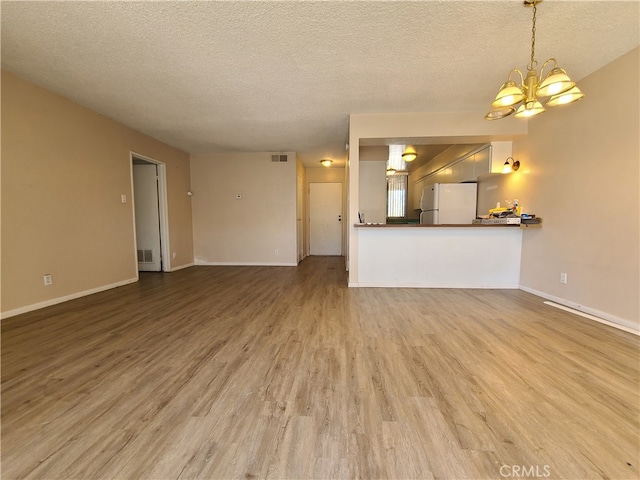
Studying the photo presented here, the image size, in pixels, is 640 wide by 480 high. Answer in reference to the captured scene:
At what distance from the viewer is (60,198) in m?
3.12

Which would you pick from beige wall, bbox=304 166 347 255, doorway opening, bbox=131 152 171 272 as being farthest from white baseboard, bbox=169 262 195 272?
Result: beige wall, bbox=304 166 347 255

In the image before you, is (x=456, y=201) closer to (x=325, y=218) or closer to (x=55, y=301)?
(x=325, y=218)

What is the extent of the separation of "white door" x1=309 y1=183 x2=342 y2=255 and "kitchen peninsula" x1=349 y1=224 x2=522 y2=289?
11.5 ft

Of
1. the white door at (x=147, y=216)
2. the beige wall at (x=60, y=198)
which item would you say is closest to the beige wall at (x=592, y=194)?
the beige wall at (x=60, y=198)

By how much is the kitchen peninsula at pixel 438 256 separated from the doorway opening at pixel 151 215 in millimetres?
3938

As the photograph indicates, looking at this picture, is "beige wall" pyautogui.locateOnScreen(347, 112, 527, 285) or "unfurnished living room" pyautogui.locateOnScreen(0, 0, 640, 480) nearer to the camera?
"unfurnished living room" pyautogui.locateOnScreen(0, 0, 640, 480)

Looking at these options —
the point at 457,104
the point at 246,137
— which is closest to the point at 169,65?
the point at 246,137

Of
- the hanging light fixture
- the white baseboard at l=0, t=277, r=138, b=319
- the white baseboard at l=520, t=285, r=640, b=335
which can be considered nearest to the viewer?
the hanging light fixture

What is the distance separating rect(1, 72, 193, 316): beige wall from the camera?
266 centimetres

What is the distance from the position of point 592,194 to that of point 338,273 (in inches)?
142

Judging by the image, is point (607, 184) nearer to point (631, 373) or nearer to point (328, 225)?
point (631, 373)

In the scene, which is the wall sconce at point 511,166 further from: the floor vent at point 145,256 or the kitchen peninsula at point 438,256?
the floor vent at point 145,256

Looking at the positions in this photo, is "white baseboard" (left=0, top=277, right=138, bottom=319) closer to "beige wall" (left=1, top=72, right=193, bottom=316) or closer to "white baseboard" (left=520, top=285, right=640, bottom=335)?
"beige wall" (left=1, top=72, right=193, bottom=316)

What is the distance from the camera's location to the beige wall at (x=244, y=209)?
5.84 metres
